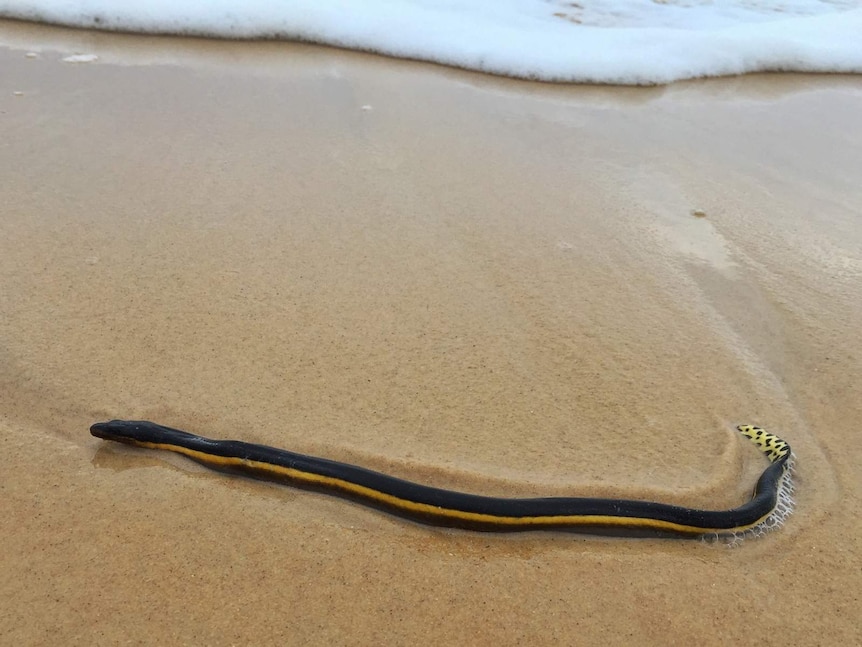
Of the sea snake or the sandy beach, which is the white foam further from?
the sea snake

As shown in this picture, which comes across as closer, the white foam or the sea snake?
the sea snake

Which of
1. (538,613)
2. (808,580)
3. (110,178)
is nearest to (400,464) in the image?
(538,613)

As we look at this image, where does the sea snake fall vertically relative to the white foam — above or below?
below

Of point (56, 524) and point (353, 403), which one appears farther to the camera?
point (353, 403)

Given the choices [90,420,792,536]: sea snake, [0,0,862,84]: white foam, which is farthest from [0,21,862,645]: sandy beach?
[0,0,862,84]: white foam

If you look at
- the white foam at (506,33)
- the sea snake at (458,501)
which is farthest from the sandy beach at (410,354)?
the white foam at (506,33)

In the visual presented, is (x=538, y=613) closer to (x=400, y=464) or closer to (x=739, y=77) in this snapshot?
(x=400, y=464)
